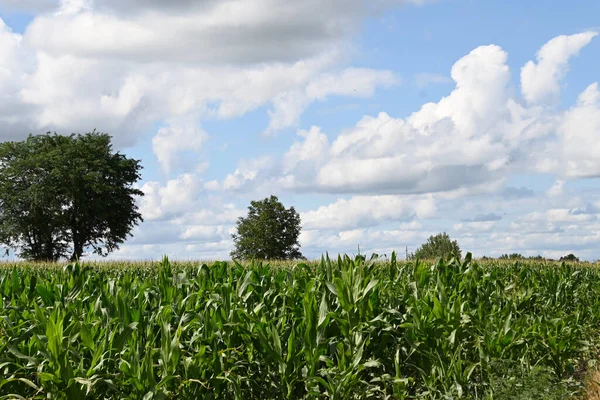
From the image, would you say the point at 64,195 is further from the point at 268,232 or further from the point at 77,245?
the point at 268,232

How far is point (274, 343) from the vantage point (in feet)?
20.8

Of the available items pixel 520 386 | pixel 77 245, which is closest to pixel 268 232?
pixel 77 245

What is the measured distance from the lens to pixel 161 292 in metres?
8.01

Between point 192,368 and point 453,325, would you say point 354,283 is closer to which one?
point 453,325

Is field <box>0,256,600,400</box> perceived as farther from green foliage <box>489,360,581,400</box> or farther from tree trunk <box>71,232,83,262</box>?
tree trunk <box>71,232,83,262</box>

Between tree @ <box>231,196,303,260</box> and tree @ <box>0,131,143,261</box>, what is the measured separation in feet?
51.5

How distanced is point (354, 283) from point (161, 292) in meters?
2.52

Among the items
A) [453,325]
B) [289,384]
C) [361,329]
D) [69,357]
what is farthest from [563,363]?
[69,357]

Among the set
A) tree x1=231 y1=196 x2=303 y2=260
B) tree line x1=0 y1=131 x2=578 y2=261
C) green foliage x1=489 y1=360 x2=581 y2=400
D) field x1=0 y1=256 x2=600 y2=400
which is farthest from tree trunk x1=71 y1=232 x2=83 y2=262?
green foliage x1=489 y1=360 x2=581 y2=400

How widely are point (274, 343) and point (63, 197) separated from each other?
53.3 meters

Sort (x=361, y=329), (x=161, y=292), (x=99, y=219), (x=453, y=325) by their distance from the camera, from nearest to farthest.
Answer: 1. (x=361, y=329)
2. (x=453, y=325)
3. (x=161, y=292)
4. (x=99, y=219)

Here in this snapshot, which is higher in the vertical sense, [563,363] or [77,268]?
[77,268]

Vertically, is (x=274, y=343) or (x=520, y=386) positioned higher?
(x=274, y=343)

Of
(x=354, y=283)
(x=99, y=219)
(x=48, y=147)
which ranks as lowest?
(x=354, y=283)
